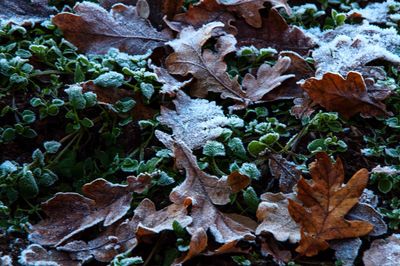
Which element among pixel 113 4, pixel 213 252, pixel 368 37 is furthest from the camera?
pixel 113 4

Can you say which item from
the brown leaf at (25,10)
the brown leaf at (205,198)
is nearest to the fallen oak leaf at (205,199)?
the brown leaf at (205,198)

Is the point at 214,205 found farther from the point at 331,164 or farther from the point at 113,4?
the point at 113,4

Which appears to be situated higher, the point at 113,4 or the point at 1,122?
the point at 113,4

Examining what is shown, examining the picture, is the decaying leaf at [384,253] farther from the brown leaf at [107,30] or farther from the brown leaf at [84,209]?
the brown leaf at [107,30]

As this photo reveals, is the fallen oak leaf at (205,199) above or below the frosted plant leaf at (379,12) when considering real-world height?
below

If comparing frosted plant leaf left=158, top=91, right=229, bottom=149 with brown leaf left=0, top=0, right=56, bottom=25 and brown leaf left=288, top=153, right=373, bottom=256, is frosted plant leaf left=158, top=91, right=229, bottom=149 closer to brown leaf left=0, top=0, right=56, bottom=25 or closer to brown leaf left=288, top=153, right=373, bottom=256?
brown leaf left=288, top=153, right=373, bottom=256

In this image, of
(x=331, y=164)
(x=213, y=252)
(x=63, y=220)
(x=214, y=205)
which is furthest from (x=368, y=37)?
(x=63, y=220)

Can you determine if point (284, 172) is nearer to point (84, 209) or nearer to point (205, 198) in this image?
point (205, 198)

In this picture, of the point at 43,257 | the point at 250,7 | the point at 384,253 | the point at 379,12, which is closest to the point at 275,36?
the point at 250,7
